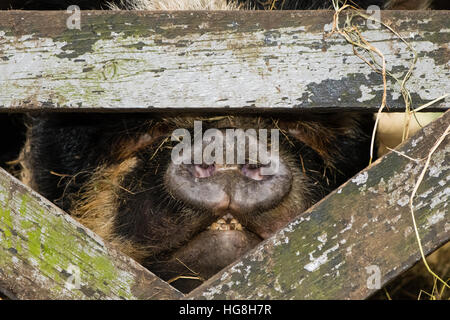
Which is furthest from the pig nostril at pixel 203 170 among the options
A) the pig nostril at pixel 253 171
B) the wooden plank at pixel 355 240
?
the wooden plank at pixel 355 240

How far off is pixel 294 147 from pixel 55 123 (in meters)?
0.95

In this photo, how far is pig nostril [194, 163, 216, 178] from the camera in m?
1.67

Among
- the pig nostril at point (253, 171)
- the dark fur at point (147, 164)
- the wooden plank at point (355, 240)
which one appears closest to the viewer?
the wooden plank at point (355, 240)

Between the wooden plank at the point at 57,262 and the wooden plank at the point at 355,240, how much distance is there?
151 millimetres

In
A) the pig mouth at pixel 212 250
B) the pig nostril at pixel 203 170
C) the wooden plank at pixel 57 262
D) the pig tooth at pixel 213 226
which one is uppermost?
the pig nostril at pixel 203 170

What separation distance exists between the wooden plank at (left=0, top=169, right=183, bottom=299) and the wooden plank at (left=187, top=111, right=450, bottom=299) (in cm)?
15

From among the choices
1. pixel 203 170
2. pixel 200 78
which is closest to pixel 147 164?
pixel 203 170

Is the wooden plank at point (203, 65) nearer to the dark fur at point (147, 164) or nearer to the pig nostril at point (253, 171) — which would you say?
the pig nostril at point (253, 171)

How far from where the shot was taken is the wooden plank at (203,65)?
1.48 meters

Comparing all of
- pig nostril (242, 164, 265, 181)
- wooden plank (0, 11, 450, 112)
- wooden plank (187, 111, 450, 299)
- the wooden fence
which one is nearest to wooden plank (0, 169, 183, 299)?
the wooden fence

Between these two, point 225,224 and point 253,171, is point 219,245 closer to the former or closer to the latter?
point 225,224

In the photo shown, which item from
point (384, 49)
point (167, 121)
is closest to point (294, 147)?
point (167, 121)

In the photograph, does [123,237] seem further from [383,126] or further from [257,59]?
[383,126]

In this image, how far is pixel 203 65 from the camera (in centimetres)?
148
